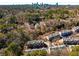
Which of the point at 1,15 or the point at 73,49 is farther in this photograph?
the point at 1,15

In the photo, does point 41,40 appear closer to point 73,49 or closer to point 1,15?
point 73,49

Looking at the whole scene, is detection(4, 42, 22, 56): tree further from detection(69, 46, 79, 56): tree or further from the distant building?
detection(69, 46, 79, 56): tree

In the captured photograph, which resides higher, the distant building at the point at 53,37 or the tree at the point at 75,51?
the distant building at the point at 53,37

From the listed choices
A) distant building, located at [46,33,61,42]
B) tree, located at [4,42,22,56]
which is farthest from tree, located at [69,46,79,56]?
tree, located at [4,42,22,56]

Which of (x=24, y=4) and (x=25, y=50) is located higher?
(x=24, y=4)

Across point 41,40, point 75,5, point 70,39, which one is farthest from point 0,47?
point 75,5

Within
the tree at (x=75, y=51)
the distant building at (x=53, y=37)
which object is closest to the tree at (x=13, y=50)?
the distant building at (x=53, y=37)

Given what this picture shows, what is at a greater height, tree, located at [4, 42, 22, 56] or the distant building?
the distant building

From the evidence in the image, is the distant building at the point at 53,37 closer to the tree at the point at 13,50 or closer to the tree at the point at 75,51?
the tree at the point at 75,51

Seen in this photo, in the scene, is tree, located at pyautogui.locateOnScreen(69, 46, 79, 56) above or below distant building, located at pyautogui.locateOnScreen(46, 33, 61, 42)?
below

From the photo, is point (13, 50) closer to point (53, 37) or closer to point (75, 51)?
point (53, 37)

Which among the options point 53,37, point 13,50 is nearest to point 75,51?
point 53,37
